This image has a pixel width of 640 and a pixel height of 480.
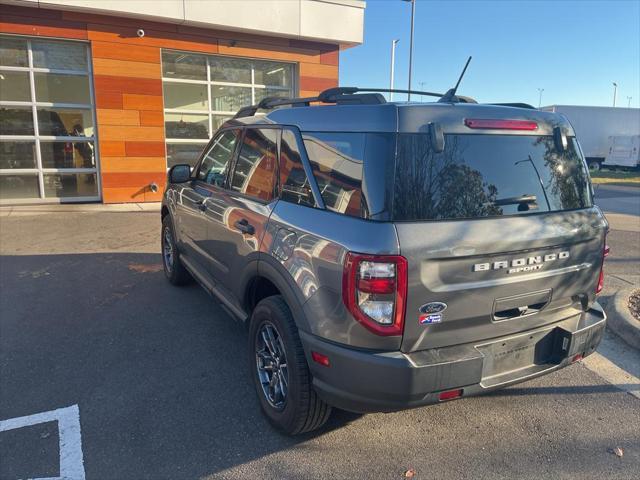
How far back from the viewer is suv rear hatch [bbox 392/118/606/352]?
233cm

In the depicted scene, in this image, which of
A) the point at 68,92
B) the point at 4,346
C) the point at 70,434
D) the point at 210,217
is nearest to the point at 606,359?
the point at 210,217

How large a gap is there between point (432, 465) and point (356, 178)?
1.63 metres

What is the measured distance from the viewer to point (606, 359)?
3.98m

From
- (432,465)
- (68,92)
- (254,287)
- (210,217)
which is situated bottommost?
(432,465)

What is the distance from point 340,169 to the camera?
2.57m

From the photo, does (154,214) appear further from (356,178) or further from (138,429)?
(356,178)

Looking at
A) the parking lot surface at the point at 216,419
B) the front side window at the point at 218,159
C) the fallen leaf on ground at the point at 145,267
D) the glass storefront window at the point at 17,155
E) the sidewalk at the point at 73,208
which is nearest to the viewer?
the parking lot surface at the point at 216,419

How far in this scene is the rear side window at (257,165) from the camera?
10.6 feet

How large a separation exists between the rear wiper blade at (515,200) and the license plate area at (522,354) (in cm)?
72

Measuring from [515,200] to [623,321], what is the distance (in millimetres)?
2592

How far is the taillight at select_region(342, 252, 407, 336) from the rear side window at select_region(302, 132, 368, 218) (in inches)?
10.2

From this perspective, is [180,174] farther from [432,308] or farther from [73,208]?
[73,208]

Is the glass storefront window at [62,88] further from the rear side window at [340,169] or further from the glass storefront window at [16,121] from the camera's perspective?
the rear side window at [340,169]

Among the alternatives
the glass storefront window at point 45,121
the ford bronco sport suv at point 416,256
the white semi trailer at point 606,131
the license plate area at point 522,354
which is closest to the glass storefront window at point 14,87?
the glass storefront window at point 45,121
